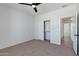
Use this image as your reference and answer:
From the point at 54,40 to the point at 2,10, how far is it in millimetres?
3128

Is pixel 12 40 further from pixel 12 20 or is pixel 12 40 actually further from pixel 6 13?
pixel 6 13

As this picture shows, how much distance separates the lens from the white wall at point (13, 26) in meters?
3.87

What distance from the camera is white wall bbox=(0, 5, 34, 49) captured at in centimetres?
387

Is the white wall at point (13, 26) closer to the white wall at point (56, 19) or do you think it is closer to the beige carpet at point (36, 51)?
the beige carpet at point (36, 51)

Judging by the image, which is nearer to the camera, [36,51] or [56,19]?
[36,51]

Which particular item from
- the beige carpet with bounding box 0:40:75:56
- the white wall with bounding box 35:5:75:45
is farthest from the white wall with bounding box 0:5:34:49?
the white wall with bounding box 35:5:75:45

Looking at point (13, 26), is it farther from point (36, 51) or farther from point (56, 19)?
point (56, 19)

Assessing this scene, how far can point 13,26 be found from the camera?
4.38 metres

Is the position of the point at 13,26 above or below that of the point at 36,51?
above

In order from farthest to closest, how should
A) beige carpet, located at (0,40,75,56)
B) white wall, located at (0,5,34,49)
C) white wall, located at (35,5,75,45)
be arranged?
white wall, located at (35,5,75,45), white wall, located at (0,5,34,49), beige carpet, located at (0,40,75,56)

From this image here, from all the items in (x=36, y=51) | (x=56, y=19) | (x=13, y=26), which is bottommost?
(x=36, y=51)

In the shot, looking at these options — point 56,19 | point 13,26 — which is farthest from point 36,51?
point 56,19

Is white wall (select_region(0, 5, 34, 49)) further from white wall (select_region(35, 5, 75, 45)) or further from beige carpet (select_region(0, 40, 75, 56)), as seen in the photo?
white wall (select_region(35, 5, 75, 45))

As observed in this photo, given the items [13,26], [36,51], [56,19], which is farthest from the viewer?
[56,19]
